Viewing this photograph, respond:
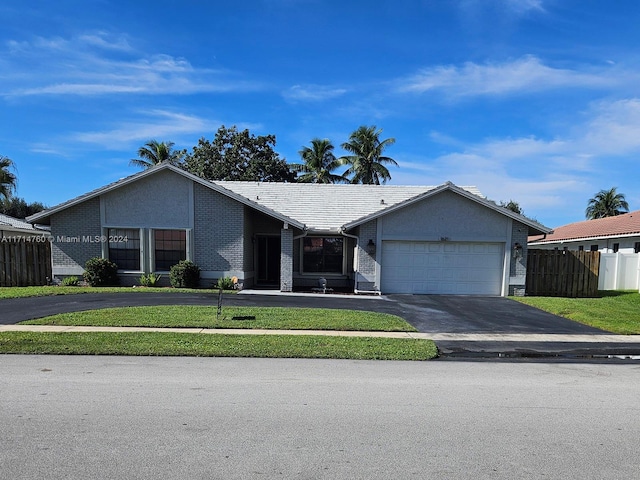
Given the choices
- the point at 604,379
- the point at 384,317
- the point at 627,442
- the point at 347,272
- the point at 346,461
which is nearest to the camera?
the point at 346,461

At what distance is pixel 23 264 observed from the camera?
53.5 feet

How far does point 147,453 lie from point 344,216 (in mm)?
15328

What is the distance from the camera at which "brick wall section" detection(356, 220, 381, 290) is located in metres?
16.0

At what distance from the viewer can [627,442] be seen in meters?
3.95

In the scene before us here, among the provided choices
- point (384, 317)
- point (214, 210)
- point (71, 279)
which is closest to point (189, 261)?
point (214, 210)

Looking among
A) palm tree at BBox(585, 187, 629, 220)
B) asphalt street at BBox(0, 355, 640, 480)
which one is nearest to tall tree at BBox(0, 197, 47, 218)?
asphalt street at BBox(0, 355, 640, 480)

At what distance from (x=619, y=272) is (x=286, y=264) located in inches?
610

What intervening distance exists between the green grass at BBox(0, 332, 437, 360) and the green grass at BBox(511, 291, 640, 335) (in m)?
5.87

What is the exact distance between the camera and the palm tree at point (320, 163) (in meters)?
38.9

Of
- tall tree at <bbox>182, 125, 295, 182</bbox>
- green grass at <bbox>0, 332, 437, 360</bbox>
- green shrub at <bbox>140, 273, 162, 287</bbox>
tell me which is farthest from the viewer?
Result: tall tree at <bbox>182, 125, 295, 182</bbox>

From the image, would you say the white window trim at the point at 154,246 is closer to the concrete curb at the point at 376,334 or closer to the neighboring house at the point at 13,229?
the concrete curb at the point at 376,334

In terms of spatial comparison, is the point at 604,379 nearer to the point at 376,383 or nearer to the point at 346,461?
the point at 376,383

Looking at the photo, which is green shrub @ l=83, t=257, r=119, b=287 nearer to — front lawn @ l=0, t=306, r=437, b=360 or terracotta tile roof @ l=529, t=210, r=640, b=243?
front lawn @ l=0, t=306, r=437, b=360

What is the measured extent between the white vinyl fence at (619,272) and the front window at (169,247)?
18603 millimetres
